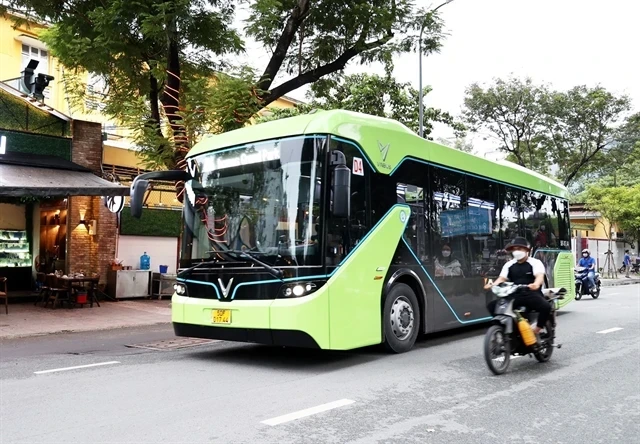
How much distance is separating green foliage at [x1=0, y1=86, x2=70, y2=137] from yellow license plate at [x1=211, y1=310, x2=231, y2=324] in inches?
411

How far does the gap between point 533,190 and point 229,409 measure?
9477 millimetres

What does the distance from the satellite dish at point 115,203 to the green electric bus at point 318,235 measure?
25.6 feet

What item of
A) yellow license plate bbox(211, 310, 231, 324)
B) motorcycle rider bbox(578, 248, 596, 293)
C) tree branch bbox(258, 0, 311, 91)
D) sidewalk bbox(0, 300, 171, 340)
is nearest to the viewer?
yellow license plate bbox(211, 310, 231, 324)

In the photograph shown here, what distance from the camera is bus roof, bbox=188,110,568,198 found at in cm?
729

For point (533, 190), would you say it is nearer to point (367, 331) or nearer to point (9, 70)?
point (367, 331)

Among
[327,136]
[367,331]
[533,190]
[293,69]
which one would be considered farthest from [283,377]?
[293,69]

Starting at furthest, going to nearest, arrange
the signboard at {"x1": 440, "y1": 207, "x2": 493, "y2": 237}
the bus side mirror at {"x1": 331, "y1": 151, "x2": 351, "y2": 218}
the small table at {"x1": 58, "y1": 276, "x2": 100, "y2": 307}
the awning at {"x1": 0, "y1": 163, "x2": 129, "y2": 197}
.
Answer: the small table at {"x1": 58, "y1": 276, "x2": 100, "y2": 307} → the awning at {"x1": 0, "y1": 163, "x2": 129, "y2": 197} → the signboard at {"x1": 440, "y1": 207, "x2": 493, "y2": 237} → the bus side mirror at {"x1": 331, "y1": 151, "x2": 351, "y2": 218}

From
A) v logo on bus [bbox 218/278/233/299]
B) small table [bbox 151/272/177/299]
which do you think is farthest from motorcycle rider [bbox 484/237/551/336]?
small table [bbox 151/272/177/299]

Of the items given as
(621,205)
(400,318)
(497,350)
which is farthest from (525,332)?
(621,205)

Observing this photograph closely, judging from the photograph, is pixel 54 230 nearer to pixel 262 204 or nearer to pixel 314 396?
pixel 262 204

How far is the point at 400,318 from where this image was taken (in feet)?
27.2

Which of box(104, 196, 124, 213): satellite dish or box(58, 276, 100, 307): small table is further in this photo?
box(104, 196, 124, 213): satellite dish

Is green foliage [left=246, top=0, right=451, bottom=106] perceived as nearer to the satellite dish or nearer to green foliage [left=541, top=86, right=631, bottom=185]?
the satellite dish

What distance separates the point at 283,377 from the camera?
6801mm
